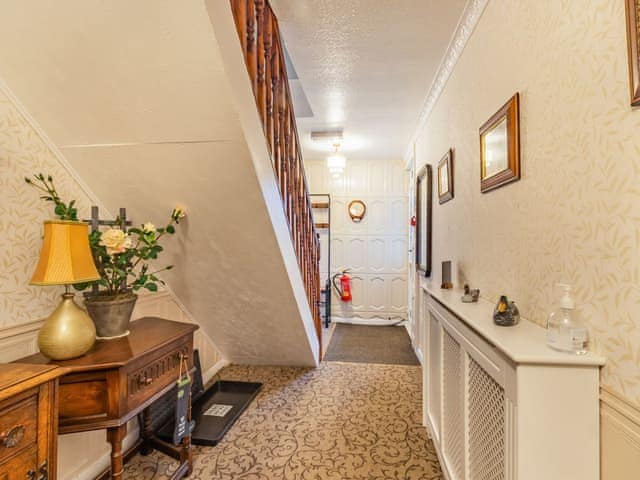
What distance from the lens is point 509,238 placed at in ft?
4.78

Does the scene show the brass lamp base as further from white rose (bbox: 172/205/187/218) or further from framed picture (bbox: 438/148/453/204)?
framed picture (bbox: 438/148/453/204)

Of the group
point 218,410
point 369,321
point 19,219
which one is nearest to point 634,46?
point 19,219

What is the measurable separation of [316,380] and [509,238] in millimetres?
2204

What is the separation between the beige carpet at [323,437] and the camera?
1.86 m

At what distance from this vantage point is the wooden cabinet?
852 millimetres

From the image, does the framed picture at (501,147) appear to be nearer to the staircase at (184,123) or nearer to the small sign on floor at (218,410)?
the staircase at (184,123)

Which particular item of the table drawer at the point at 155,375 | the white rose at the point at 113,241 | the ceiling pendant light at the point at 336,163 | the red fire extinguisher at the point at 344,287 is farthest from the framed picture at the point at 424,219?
the white rose at the point at 113,241

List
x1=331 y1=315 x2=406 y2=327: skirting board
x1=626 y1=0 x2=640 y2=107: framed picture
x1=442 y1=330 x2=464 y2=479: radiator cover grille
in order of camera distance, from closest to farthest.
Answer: x1=626 y1=0 x2=640 y2=107: framed picture
x1=442 y1=330 x2=464 y2=479: radiator cover grille
x1=331 y1=315 x2=406 y2=327: skirting board

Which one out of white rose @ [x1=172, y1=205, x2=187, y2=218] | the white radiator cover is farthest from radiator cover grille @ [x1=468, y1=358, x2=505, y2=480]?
white rose @ [x1=172, y1=205, x2=187, y2=218]

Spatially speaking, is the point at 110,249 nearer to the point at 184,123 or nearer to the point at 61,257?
the point at 61,257

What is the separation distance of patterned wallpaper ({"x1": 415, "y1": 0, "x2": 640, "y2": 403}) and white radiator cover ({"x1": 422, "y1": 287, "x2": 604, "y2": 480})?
100 millimetres

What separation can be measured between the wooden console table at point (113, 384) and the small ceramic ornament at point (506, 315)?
142cm

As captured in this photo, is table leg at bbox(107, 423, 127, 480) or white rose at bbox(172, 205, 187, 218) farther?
white rose at bbox(172, 205, 187, 218)

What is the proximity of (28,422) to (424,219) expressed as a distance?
3191mm
